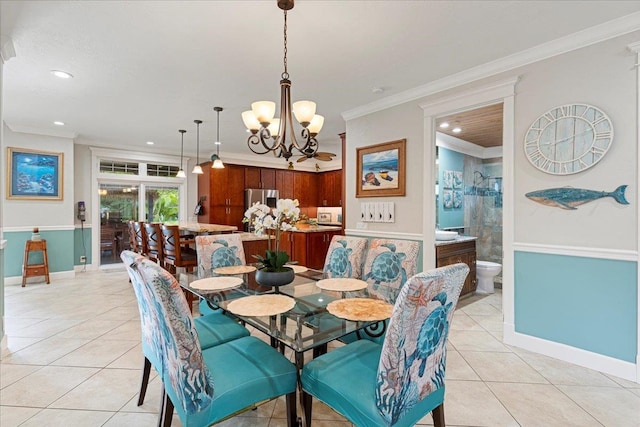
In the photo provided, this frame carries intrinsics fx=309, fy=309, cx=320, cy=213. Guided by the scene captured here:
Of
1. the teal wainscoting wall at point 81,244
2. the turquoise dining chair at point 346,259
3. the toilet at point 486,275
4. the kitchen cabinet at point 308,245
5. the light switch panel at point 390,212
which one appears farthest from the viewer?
the teal wainscoting wall at point 81,244

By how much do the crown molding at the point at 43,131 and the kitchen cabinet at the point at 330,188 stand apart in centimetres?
515

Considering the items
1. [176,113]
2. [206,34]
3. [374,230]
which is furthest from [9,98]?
[374,230]

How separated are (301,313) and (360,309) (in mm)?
324

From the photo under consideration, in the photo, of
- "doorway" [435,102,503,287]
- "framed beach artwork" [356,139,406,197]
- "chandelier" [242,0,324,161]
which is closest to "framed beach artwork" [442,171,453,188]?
"doorway" [435,102,503,287]

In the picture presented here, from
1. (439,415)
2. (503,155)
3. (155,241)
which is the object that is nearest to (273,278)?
(439,415)

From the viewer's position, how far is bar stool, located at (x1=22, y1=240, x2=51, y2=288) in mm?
4777

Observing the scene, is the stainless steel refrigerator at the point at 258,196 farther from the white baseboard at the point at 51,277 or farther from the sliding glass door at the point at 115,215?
the white baseboard at the point at 51,277

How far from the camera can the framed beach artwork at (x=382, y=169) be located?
3553mm

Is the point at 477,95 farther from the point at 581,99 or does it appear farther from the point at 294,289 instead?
the point at 294,289

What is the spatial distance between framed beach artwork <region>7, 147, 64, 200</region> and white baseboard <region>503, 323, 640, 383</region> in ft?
22.3

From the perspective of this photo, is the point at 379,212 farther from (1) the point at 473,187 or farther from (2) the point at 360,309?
(1) the point at 473,187

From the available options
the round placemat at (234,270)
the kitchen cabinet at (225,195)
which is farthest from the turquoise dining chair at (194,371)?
the kitchen cabinet at (225,195)

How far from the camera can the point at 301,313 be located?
170 centimetres

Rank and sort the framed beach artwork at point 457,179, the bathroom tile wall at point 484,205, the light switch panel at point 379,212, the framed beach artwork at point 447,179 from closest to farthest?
the light switch panel at point 379,212 < the framed beach artwork at point 447,179 < the framed beach artwork at point 457,179 < the bathroom tile wall at point 484,205
